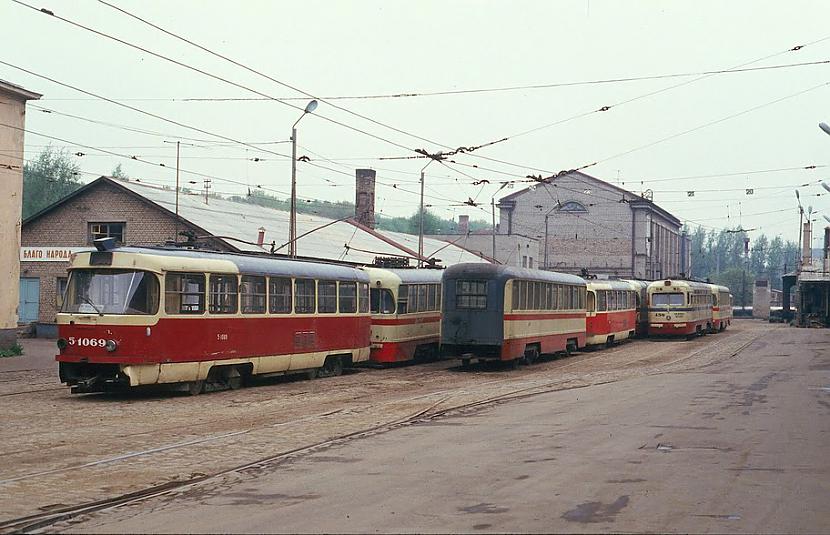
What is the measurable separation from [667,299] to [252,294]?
2942 cm

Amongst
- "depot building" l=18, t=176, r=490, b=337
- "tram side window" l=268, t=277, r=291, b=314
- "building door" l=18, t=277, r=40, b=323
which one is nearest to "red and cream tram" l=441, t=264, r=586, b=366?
"tram side window" l=268, t=277, r=291, b=314

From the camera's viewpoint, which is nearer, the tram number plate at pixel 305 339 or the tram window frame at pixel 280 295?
the tram window frame at pixel 280 295

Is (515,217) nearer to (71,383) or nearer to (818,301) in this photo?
(818,301)

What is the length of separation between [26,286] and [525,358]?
23098mm

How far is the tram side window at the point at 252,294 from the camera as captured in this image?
21000 mm

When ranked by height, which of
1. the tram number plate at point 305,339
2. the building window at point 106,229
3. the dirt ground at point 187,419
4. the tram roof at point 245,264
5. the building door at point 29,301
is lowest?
the dirt ground at point 187,419

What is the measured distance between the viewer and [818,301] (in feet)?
222

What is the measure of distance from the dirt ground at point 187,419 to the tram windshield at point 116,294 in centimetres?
165

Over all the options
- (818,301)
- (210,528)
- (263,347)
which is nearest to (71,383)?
(263,347)

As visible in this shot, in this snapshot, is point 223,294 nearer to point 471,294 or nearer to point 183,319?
point 183,319

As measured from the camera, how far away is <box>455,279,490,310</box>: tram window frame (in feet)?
88.4

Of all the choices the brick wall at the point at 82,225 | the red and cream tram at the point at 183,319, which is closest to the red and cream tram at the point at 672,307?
the brick wall at the point at 82,225

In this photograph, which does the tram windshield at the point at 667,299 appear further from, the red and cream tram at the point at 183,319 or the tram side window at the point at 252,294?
the tram side window at the point at 252,294

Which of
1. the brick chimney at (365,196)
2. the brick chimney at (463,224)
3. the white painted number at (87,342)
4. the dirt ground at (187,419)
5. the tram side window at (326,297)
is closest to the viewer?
the dirt ground at (187,419)
